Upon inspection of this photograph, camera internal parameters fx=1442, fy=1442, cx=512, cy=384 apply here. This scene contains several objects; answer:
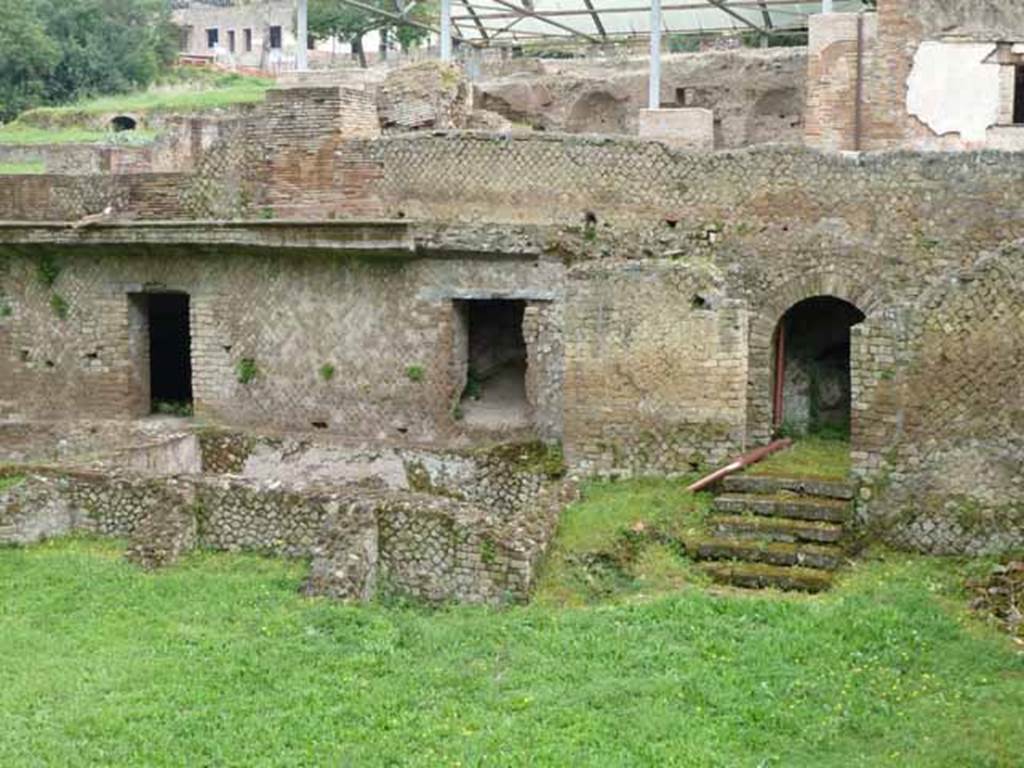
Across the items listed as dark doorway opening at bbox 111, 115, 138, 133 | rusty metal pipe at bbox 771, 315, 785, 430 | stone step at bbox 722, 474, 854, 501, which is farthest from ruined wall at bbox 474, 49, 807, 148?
dark doorway opening at bbox 111, 115, 138, 133

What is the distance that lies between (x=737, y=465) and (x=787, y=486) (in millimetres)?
703

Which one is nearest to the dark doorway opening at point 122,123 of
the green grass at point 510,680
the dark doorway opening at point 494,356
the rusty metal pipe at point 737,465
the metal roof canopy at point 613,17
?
the metal roof canopy at point 613,17

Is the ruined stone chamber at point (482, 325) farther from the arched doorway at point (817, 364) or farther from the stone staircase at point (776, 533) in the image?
the stone staircase at point (776, 533)

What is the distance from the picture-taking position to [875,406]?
11.8 m

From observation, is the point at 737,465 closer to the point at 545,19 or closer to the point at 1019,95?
the point at 1019,95

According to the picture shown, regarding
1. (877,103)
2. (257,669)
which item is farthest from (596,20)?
(257,669)

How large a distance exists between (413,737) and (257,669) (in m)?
1.60

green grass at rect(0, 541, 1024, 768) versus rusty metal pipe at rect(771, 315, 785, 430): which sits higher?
rusty metal pipe at rect(771, 315, 785, 430)

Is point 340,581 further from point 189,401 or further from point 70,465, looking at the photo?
point 189,401

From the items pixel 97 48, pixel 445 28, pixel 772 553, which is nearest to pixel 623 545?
pixel 772 553

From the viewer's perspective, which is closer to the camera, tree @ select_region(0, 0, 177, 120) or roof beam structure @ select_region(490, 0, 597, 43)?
roof beam structure @ select_region(490, 0, 597, 43)

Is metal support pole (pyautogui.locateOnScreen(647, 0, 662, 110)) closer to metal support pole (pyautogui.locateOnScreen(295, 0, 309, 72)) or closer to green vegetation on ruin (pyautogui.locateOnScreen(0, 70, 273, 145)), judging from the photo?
metal support pole (pyautogui.locateOnScreen(295, 0, 309, 72))

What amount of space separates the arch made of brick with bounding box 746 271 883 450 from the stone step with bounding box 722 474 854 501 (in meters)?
1.47

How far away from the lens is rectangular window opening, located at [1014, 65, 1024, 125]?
1633 centimetres
